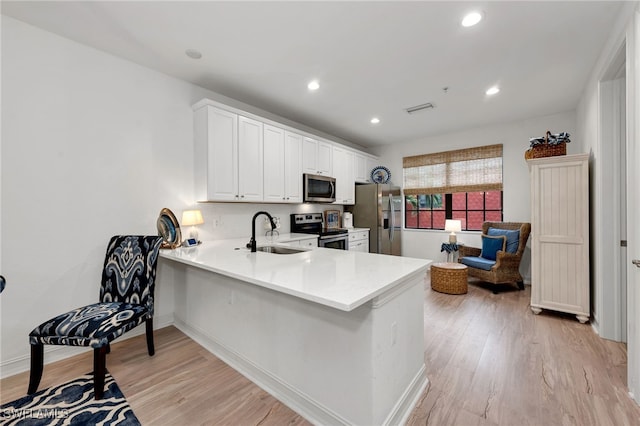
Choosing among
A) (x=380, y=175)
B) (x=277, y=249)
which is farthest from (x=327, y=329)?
(x=380, y=175)

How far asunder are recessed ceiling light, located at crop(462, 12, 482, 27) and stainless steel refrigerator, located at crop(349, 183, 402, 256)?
304 centimetres

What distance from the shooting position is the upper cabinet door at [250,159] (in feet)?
10.4

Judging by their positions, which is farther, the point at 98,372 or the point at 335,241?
the point at 335,241

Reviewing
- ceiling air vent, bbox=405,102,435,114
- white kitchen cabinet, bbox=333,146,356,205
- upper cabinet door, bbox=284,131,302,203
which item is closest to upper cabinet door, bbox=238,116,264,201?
upper cabinet door, bbox=284,131,302,203

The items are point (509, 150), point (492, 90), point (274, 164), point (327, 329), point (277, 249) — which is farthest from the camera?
point (509, 150)

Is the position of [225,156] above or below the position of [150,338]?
above

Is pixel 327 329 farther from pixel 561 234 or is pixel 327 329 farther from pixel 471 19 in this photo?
pixel 561 234

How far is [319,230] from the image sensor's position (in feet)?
15.0

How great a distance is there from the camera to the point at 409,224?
5605 mm

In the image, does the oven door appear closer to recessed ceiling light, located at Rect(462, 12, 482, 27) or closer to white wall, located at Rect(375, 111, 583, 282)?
white wall, located at Rect(375, 111, 583, 282)

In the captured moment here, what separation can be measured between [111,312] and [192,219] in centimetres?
113

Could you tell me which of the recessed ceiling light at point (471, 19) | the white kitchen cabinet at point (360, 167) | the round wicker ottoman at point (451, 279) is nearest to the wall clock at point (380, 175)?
the white kitchen cabinet at point (360, 167)

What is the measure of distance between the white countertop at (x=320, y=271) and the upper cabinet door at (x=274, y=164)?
1374 millimetres

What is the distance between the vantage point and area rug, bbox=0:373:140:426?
1.53 meters
